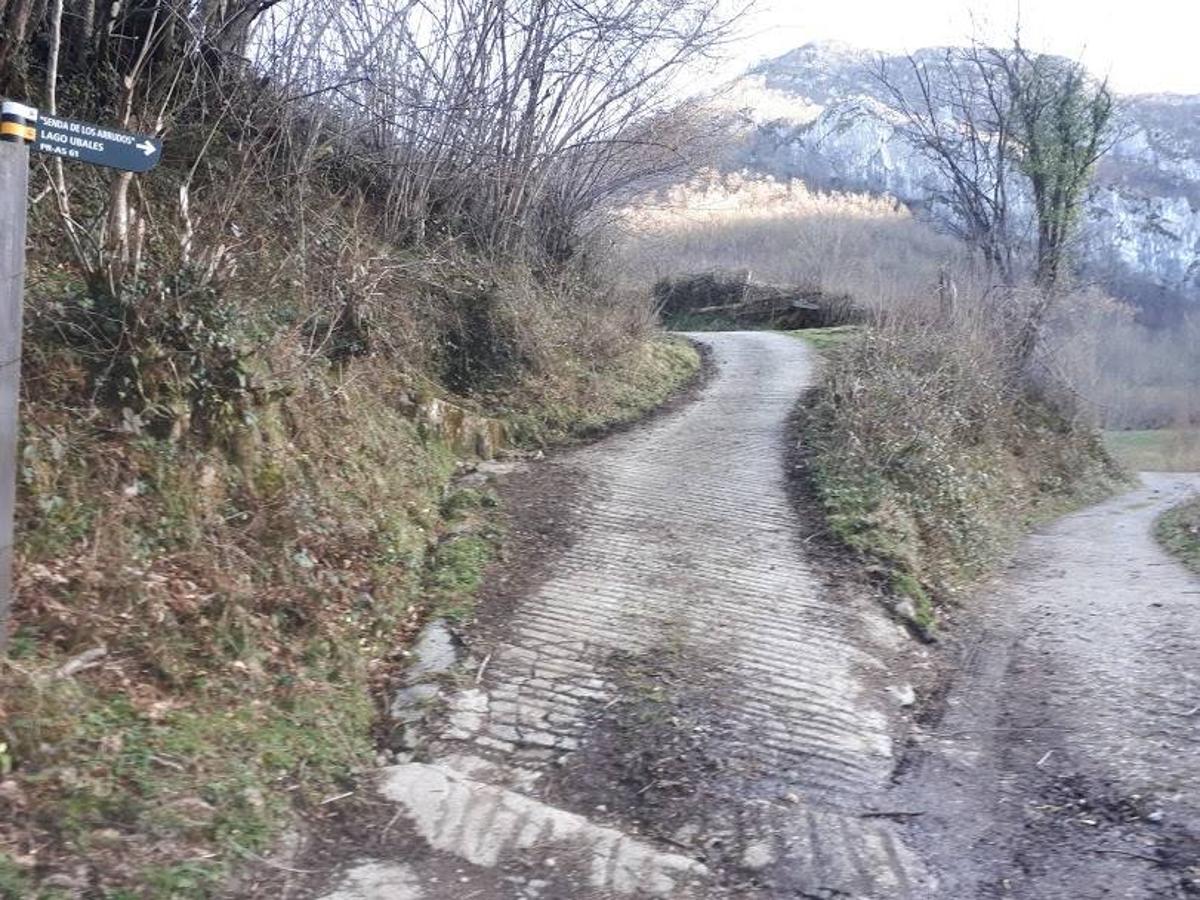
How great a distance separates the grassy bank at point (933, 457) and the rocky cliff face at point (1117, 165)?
94.3 ft

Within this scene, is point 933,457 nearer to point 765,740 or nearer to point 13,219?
point 765,740

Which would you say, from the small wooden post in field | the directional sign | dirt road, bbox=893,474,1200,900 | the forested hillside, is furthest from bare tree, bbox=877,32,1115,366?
the small wooden post in field

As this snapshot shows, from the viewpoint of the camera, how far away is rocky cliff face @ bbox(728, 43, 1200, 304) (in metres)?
57.6

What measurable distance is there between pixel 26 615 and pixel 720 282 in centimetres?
3077

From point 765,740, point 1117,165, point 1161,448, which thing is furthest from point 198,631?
point 1117,165

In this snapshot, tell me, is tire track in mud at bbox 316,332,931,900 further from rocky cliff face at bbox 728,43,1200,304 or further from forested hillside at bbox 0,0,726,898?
rocky cliff face at bbox 728,43,1200,304

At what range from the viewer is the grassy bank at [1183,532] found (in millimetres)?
13086

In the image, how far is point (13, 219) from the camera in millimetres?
4871

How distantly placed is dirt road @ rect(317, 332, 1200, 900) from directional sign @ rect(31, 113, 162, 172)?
3355 millimetres

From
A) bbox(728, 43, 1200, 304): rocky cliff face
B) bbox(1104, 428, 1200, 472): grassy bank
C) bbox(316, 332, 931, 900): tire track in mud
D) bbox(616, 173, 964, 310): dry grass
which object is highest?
bbox(728, 43, 1200, 304): rocky cliff face

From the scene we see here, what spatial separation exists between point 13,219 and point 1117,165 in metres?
72.1

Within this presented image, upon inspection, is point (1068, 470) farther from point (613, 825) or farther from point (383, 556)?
point (613, 825)

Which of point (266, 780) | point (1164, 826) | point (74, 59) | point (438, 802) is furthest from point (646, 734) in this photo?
point (74, 59)

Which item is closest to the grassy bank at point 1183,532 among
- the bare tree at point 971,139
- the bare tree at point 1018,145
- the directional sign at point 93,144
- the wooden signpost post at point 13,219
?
the bare tree at point 1018,145
